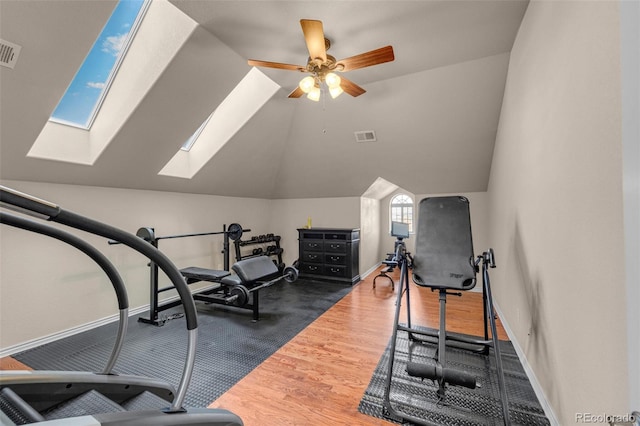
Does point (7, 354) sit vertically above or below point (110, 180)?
below

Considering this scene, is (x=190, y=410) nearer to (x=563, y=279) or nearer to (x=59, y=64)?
(x=563, y=279)

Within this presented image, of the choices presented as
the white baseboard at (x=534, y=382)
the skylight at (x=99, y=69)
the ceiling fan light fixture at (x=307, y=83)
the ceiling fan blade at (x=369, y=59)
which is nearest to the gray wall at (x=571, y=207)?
the white baseboard at (x=534, y=382)

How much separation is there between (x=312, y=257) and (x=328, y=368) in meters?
3.13

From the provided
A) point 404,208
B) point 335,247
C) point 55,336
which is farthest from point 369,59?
point 404,208

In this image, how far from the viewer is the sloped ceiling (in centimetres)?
206

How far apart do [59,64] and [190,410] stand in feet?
8.65

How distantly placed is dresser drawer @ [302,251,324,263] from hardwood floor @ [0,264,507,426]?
1.52 m

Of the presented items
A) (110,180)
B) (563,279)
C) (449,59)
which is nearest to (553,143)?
(563,279)

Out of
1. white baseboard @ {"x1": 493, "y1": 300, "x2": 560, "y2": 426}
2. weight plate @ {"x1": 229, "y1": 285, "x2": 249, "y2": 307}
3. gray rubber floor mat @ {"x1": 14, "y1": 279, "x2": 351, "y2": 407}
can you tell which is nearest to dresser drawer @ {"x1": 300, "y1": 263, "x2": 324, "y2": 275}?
gray rubber floor mat @ {"x1": 14, "y1": 279, "x2": 351, "y2": 407}

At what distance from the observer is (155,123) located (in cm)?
287

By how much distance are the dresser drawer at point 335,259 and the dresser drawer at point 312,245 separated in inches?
8.6

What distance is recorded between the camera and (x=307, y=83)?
2480 millimetres

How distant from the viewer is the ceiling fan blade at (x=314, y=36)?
185 centimetres

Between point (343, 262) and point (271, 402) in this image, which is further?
point (343, 262)
